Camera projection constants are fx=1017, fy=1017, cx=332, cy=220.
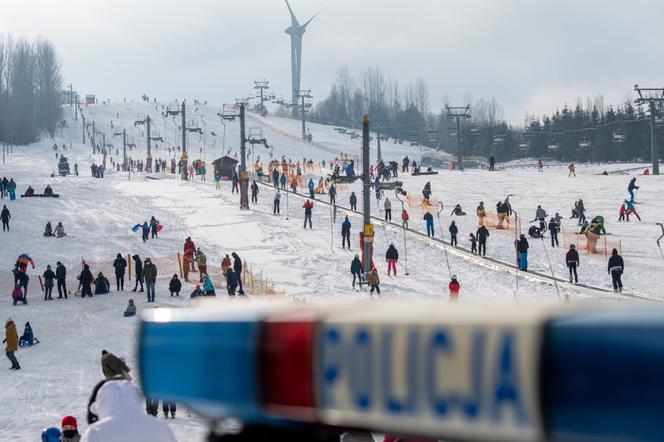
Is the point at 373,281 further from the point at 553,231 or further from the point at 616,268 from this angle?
the point at 553,231

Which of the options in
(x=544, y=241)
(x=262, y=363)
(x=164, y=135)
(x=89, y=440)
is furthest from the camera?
(x=164, y=135)

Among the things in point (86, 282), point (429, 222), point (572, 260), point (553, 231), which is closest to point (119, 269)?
point (86, 282)

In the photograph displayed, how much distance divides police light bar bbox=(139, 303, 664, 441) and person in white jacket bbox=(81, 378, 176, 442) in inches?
35.7

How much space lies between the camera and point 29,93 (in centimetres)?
11962

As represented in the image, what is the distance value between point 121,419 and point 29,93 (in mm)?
122572

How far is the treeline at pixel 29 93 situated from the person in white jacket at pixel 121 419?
112m

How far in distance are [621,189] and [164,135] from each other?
260ft

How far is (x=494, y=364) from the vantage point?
176 cm

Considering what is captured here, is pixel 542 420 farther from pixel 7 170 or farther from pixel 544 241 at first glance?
pixel 7 170

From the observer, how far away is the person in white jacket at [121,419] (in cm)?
314

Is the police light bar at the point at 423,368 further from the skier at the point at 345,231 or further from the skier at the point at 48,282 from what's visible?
the skier at the point at 345,231

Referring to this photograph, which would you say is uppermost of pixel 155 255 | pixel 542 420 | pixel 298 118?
pixel 298 118

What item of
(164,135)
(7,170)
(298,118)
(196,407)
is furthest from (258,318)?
(298,118)

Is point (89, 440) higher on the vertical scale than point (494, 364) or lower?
lower
